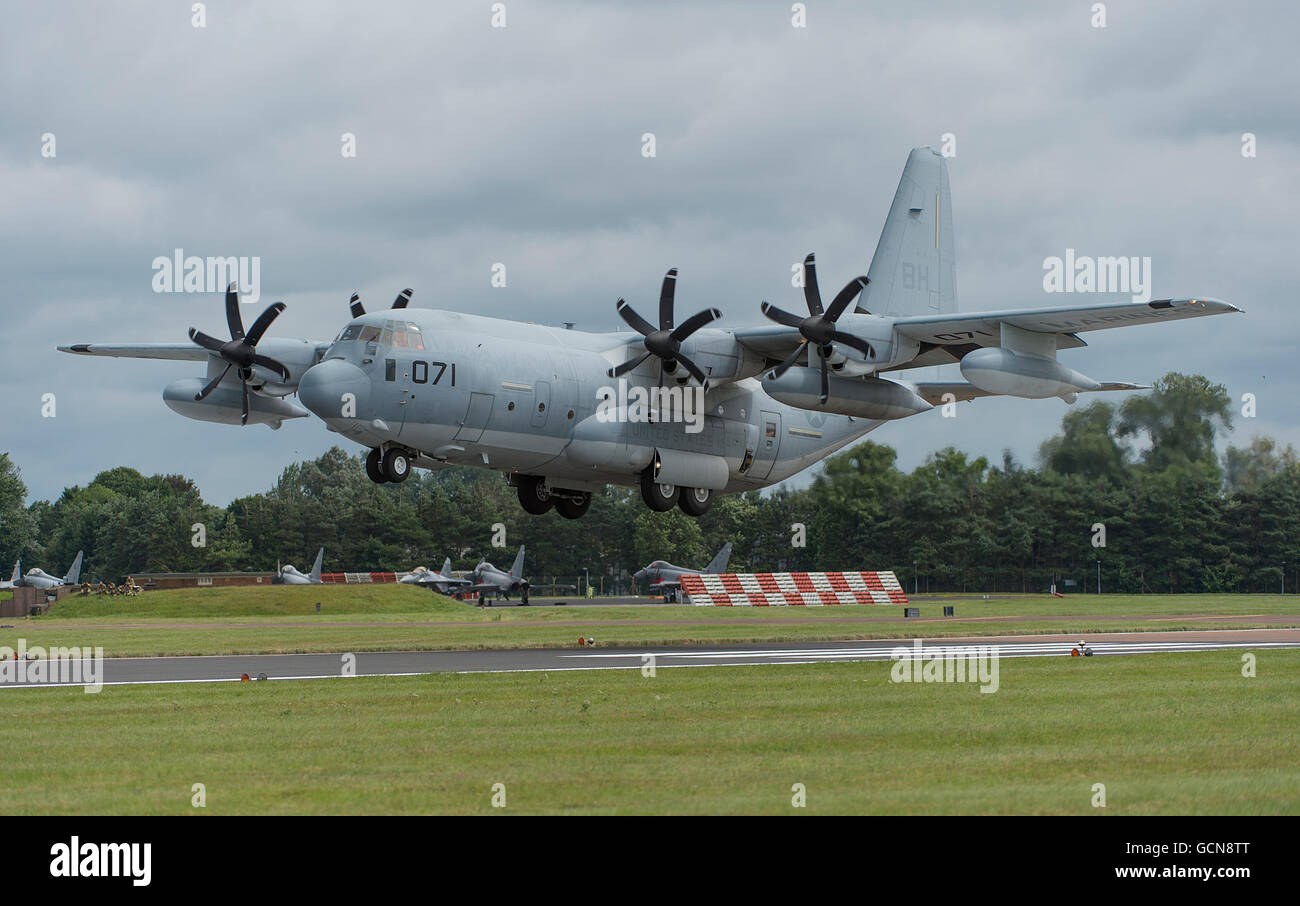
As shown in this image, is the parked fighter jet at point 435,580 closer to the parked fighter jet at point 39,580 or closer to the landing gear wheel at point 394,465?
the parked fighter jet at point 39,580

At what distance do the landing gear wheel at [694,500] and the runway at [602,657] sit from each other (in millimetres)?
6884

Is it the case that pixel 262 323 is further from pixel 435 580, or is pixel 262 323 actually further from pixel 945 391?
pixel 435 580

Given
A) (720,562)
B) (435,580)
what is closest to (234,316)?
(720,562)

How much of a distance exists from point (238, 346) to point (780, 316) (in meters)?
17.3

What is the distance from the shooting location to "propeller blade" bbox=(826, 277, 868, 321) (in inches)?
1547

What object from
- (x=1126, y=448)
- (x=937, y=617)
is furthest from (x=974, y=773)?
(x=1126, y=448)

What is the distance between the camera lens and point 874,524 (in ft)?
298

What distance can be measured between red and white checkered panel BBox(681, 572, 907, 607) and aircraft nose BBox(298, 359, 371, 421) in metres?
44.6

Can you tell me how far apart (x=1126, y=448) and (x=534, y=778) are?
175 ft

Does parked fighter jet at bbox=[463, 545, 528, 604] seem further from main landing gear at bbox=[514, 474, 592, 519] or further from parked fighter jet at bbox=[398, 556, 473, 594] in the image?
main landing gear at bbox=[514, 474, 592, 519]

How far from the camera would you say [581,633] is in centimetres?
4678

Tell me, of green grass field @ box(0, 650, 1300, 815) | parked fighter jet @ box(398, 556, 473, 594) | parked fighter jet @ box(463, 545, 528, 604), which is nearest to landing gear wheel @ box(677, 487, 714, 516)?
green grass field @ box(0, 650, 1300, 815)

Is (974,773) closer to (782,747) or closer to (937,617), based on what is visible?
(782,747)

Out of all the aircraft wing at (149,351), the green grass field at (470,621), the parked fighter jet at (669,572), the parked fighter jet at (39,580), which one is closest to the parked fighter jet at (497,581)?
the parked fighter jet at (669,572)
